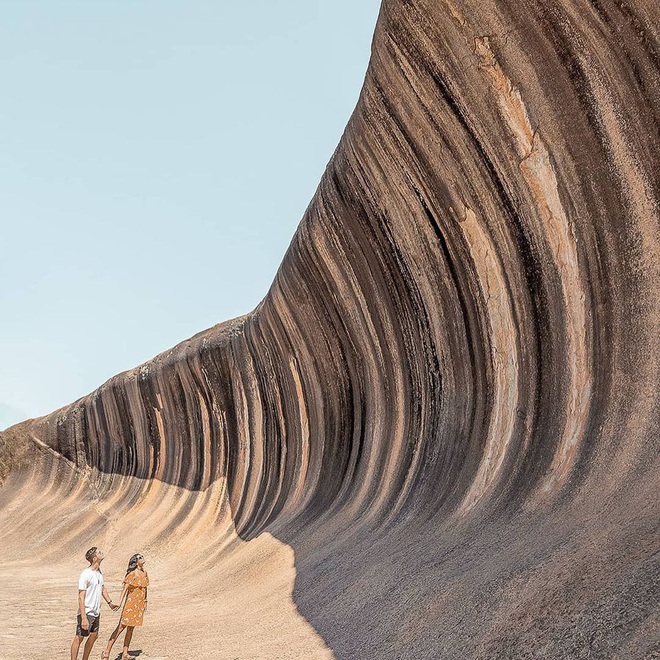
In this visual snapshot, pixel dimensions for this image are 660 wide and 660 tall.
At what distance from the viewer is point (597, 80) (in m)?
5.47

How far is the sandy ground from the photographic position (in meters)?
6.86

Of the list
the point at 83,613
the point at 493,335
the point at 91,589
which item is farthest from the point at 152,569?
the point at 493,335

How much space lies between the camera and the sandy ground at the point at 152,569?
6.86m

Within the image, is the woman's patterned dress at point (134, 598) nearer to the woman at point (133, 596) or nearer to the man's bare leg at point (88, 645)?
the woman at point (133, 596)

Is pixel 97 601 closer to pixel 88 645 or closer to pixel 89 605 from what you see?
pixel 89 605

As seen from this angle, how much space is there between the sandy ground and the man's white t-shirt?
0.79m

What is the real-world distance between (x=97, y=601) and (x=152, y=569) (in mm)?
8548

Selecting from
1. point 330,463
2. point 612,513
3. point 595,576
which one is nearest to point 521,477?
point 612,513

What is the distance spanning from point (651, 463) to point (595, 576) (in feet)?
3.01

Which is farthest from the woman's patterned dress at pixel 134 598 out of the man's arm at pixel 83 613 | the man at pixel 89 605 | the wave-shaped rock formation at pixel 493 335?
the wave-shaped rock formation at pixel 493 335

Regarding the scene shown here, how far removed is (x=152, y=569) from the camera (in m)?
14.2

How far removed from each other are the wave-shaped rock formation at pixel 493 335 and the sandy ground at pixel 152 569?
0.44 m

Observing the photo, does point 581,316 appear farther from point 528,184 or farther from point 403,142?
point 403,142

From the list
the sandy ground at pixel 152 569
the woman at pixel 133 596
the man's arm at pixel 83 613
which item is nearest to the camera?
the man's arm at pixel 83 613
